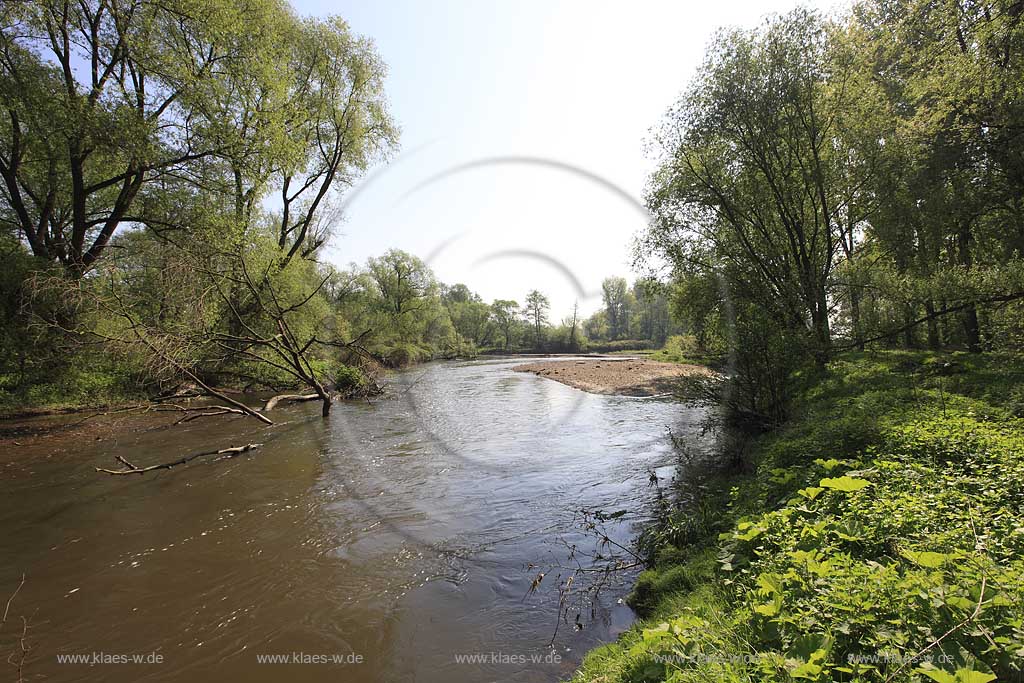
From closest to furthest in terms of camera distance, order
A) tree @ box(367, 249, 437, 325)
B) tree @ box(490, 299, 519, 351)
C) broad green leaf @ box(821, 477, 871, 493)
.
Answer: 1. broad green leaf @ box(821, 477, 871, 493)
2. tree @ box(367, 249, 437, 325)
3. tree @ box(490, 299, 519, 351)

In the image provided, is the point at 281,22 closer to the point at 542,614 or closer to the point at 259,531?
the point at 259,531

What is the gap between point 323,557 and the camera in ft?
20.6

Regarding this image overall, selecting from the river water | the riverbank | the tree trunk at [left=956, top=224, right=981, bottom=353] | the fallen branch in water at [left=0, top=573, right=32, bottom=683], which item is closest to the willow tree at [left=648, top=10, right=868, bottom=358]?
the tree trunk at [left=956, top=224, right=981, bottom=353]

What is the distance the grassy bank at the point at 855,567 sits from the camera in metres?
2.39

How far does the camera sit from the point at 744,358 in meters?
10.2

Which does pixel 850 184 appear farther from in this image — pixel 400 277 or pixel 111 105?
pixel 400 277

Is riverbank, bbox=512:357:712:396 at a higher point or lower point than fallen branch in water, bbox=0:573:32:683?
higher

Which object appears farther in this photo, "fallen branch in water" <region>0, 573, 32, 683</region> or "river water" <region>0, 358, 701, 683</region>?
"river water" <region>0, 358, 701, 683</region>

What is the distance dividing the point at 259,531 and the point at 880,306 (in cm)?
1462

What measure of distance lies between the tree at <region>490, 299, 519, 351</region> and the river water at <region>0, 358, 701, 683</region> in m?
72.4

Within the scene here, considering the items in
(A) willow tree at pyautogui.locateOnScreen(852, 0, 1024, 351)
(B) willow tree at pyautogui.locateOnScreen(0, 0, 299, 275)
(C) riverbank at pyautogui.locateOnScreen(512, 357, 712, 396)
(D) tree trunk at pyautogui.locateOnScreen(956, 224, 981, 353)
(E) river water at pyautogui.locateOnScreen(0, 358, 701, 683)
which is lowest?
(E) river water at pyautogui.locateOnScreen(0, 358, 701, 683)

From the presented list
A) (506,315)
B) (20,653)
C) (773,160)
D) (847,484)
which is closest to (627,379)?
(773,160)

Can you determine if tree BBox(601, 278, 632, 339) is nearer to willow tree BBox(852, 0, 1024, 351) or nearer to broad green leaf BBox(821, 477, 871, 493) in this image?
willow tree BBox(852, 0, 1024, 351)

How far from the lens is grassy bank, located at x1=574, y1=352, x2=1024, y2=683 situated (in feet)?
7.83
